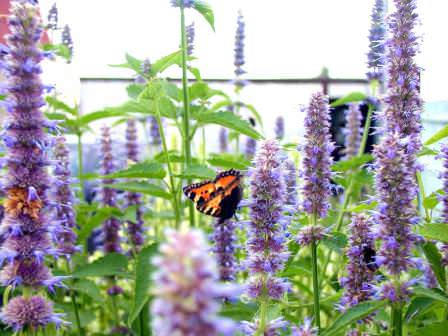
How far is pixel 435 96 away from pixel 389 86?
2.67 m

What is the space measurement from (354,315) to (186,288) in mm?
1202

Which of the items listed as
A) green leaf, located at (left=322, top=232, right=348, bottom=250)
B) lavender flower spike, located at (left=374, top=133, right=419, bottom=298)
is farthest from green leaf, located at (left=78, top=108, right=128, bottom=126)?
lavender flower spike, located at (left=374, top=133, right=419, bottom=298)

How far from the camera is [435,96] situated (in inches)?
195

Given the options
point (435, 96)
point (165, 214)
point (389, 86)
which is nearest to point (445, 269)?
point (389, 86)

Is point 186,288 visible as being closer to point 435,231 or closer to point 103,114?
point 435,231

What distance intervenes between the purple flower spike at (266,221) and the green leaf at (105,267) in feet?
3.31

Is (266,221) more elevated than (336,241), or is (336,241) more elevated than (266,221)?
(266,221)

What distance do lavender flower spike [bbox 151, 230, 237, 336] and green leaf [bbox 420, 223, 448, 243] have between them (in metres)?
1.37

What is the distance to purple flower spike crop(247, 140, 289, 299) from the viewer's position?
2102 mm

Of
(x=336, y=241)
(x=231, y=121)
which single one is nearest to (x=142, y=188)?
(x=231, y=121)

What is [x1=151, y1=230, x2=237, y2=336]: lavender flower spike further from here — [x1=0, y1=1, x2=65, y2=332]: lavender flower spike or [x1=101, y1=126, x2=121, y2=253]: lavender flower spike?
[x1=101, y1=126, x2=121, y2=253]: lavender flower spike

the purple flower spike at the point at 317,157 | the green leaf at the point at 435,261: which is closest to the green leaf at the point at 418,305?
the green leaf at the point at 435,261

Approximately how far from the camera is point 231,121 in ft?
9.73

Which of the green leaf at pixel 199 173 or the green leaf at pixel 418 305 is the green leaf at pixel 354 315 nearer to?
the green leaf at pixel 418 305
